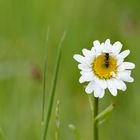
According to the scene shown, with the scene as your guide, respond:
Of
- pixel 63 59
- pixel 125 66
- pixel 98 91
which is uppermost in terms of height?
pixel 63 59

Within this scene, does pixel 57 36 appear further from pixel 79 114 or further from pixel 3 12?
pixel 79 114

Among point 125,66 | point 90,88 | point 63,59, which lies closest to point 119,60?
point 125,66

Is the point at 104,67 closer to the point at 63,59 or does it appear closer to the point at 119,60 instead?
the point at 119,60

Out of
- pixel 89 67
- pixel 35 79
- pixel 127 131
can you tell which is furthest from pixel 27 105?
pixel 89 67

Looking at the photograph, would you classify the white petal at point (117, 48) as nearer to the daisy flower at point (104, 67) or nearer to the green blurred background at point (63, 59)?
the daisy flower at point (104, 67)

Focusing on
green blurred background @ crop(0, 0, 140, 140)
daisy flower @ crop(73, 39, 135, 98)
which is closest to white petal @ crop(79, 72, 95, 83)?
daisy flower @ crop(73, 39, 135, 98)

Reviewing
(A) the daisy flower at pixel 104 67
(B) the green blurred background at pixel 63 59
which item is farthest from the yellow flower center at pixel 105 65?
(B) the green blurred background at pixel 63 59

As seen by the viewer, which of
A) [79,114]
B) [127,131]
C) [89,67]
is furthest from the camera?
[79,114]
